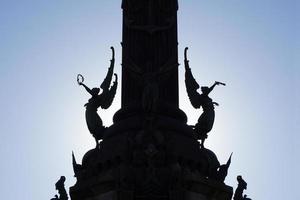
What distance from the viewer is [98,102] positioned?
28.1 metres

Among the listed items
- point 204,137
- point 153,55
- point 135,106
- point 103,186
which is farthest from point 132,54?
point 103,186

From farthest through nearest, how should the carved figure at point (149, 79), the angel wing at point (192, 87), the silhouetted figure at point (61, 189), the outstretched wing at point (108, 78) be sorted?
1. the outstretched wing at point (108, 78)
2. the angel wing at point (192, 87)
3. the carved figure at point (149, 79)
4. the silhouetted figure at point (61, 189)

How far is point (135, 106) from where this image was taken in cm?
2762

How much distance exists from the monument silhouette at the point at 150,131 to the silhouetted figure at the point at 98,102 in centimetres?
4

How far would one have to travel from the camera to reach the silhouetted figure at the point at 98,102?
90.4ft

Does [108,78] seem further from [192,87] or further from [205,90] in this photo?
[205,90]

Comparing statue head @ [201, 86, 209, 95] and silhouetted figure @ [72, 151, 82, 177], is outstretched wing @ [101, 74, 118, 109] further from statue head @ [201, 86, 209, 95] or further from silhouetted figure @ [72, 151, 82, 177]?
statue head @ [201, 86, 209, 95]

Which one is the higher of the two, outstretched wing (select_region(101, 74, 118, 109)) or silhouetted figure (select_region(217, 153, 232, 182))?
outstretched wing (select_region(101, 74, 118, 109))

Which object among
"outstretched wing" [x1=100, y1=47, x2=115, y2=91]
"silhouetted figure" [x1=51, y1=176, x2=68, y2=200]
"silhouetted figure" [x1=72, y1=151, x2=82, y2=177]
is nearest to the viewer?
"silhouetted figure" [x1=51, y1=176, x2=68, y2=200]

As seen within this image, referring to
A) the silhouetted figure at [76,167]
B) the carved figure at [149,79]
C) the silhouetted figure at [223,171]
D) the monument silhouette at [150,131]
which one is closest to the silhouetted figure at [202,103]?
the monument silhouette at [150,131]

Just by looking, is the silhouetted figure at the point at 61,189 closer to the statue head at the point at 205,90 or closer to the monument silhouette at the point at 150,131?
the monument silhouette at the point at 150,131

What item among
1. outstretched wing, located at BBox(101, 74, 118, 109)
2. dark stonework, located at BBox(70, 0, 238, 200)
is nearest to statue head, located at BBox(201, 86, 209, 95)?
dark stonework, located at BBox(70, 0, 238, 200)

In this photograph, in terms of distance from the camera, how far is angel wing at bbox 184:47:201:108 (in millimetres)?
28406

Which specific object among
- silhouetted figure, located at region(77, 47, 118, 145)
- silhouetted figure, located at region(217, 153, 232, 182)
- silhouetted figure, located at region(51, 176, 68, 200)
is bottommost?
silhouetted figure, located at region(51, 176, 68, 200)
